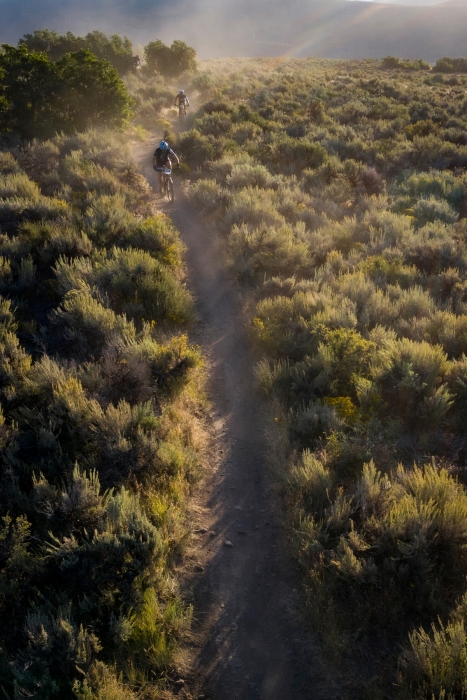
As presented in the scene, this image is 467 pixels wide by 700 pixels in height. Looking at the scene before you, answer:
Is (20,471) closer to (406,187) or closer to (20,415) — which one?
(20,415)

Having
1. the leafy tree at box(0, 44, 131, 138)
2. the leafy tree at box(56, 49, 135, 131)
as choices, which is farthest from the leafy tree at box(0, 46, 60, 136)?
the leafy tree at box(56, 49, 135, 131)

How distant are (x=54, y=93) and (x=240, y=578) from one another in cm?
1906

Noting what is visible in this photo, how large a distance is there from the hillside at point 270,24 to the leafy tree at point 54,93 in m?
84.5

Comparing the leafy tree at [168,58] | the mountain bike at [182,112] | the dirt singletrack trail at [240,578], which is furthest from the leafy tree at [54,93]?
the leafy tree at [168,58]

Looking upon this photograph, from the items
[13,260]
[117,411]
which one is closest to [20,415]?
[117,411]

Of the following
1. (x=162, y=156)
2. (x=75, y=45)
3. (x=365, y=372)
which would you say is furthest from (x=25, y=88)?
(x=365, y=372)

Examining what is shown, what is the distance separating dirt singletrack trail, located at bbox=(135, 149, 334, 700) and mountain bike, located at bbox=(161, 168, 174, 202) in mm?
8259

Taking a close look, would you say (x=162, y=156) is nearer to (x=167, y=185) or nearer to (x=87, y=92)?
(x=167, y=185)

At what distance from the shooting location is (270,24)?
116 metres

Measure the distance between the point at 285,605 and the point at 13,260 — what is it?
26.6ft

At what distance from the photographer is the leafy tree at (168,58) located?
104 ft

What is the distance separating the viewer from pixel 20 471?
15.4ft

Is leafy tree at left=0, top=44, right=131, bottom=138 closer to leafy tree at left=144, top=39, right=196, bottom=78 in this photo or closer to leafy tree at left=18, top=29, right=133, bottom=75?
leafy tree at left=18, top=29, right=133, bottom=75

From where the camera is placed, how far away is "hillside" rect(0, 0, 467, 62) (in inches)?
3415
